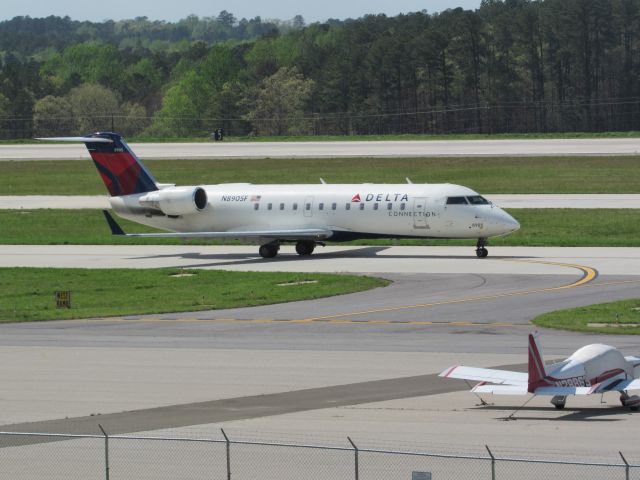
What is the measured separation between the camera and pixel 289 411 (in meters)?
26.1

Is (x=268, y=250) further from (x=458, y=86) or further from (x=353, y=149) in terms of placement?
(x=458, y=86)

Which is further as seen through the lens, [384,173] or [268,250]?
[384,173]

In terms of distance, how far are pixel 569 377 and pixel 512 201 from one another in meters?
55.8

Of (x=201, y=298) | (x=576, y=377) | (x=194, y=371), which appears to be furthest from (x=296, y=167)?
(x=576, y=377)

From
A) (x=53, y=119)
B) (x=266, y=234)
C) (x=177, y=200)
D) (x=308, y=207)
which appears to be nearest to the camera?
(x=266, y=234)

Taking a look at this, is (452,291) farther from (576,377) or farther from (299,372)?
(576,377)

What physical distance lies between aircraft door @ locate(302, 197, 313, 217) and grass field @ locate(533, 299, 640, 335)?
20.3 m

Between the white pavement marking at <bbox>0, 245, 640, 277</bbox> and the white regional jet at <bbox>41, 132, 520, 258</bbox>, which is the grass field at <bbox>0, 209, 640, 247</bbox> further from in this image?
the white regional jet at <bbox>41, 132, 520, 258</bbox>

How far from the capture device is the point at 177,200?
60.5m

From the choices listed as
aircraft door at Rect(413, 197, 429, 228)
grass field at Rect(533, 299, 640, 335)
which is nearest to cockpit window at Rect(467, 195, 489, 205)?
aircraft door at Rect(413, 197, 429, 228)

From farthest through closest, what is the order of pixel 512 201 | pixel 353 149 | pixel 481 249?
pixel 353 149
pixel 512 201
pixel 481 249

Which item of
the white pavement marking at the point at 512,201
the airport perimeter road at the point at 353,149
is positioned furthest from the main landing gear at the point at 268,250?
the airport perimeter road at the point at 353,149

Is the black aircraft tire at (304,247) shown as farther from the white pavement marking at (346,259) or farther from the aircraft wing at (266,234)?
the aircraft wing at (266,234)

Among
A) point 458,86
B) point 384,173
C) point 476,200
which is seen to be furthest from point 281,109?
point 476,200
